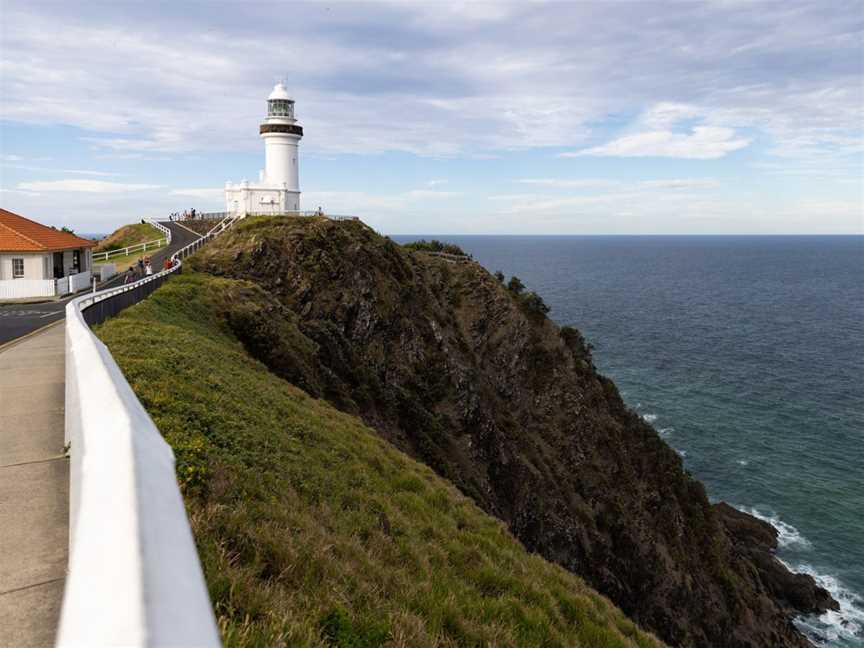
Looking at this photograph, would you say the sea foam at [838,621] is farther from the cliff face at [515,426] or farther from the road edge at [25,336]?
the road edge at [25,336]

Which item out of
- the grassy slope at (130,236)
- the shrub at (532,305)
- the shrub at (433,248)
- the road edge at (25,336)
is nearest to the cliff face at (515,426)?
the shrub at (532,305)

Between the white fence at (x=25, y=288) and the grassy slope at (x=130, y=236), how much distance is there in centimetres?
2700

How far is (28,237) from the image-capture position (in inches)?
1201

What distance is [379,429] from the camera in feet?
84.7

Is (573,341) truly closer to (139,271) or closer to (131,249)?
(139,271)

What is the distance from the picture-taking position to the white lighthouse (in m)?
56.2

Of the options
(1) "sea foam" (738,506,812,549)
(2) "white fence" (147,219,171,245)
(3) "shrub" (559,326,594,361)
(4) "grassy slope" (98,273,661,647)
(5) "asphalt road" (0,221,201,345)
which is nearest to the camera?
(4) "grassy slope" (98,273,661,647)

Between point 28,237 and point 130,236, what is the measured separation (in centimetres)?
3089

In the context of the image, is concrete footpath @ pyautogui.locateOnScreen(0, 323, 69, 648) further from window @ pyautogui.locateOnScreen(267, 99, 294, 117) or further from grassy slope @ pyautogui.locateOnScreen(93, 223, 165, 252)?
window @ pyautogui.locateOnScreen(267, 99, 294, 117)

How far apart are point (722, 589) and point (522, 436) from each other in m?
16.0

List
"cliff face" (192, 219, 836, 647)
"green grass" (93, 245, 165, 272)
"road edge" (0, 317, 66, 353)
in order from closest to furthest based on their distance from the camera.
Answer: "road edge" (0, 317, 66, 353), "cliff face" (192, 219, 836, 647), "green grass" (93, 245, 165, 272)

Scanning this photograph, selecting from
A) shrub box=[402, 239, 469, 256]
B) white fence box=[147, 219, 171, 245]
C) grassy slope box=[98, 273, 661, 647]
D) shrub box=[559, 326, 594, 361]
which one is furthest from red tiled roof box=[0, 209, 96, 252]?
shrub box=[559, 326, 594, 361]

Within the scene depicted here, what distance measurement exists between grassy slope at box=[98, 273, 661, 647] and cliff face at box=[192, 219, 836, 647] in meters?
9.63

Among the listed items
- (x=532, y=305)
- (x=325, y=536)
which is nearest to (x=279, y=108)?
(x=532, y=305)
